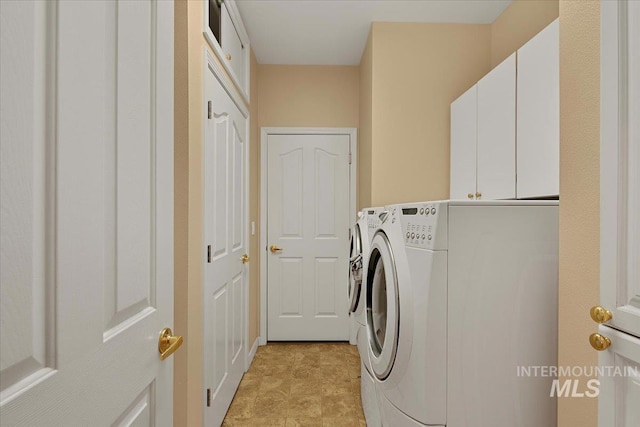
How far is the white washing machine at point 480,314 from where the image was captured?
121 centimetres

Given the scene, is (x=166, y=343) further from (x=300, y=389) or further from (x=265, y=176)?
(x=265, y=176)

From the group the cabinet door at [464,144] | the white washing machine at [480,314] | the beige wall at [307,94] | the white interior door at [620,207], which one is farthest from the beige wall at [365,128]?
the white interior door at [620,207]

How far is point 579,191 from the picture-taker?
38.5 inches

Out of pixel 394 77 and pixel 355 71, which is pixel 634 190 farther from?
pixel 355 71

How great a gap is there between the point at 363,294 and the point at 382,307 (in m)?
0.22

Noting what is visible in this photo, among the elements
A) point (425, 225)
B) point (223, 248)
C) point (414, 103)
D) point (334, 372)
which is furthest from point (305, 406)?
point (414, 103)

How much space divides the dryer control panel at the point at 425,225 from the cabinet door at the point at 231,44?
1.54 metres

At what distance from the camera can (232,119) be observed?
2414 mm

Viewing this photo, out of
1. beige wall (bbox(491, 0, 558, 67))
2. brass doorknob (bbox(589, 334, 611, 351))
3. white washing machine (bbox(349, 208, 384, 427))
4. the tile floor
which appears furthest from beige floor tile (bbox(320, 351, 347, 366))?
beige wall (bbox(491, 0, 558, 67))

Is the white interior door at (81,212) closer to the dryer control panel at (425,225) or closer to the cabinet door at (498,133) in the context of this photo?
the dryer control panel at (425,225)

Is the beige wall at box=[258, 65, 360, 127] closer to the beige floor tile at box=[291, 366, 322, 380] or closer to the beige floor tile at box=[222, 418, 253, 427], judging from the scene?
the beige floor tile at box=[291, 366, 322, 380]

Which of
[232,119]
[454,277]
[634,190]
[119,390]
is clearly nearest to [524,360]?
[454,277]

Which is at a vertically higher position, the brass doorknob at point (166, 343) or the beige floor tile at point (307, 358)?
the brass doorknob at point (166, 343)

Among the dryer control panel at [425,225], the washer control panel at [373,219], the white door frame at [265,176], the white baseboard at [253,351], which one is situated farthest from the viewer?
the white door frame at [265,176]
